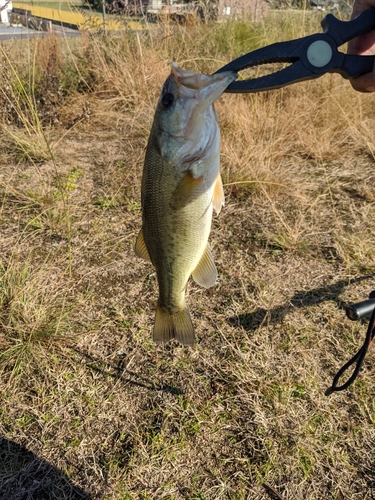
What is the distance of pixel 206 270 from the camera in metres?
1.53

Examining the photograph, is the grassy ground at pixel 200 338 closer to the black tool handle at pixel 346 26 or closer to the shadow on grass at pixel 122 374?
the shadow on grass at pixel 122 374

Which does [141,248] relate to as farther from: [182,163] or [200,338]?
[200,338]

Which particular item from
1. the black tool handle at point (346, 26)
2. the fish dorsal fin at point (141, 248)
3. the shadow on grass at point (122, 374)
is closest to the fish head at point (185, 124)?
the fish dorsal fin at point (141, 248)

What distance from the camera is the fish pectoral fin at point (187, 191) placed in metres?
1.25

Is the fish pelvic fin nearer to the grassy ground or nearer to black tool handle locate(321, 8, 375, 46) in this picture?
the grassy ground

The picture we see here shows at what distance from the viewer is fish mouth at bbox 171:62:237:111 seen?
3.89ft

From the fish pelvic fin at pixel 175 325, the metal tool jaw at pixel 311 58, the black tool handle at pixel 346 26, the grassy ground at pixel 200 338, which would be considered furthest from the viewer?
the grassy ground at pixel 200 338

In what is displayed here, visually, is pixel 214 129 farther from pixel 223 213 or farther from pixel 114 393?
pixel 223 213

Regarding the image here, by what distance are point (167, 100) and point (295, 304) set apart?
5.83ft

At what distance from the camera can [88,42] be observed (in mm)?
5672

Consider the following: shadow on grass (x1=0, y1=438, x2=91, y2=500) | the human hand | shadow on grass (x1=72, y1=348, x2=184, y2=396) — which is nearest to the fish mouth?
the human hand

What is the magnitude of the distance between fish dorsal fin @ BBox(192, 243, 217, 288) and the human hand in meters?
0.84

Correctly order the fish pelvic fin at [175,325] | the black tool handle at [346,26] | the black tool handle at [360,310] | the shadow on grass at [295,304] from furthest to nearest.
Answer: the shadow on grass at [295,304] → the black tool handle at [360,310] → the fish pelvic fin at [175,325] → the black tool handle at [346,26]

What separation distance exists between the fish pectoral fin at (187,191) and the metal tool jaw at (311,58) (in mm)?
317
